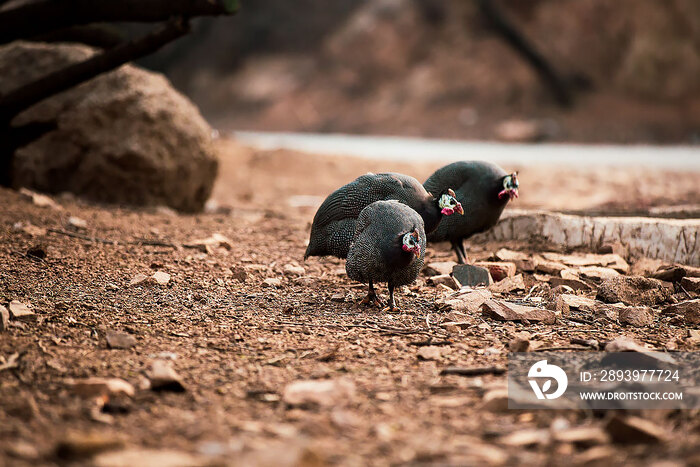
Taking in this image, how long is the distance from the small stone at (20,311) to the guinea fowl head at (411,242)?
1867 mm

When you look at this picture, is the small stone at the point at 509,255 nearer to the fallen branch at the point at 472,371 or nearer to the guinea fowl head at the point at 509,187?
the guinea fowl head at the point at 509,187

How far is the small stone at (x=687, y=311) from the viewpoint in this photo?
380 cm

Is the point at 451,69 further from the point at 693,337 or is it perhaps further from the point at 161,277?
the point at 693,337

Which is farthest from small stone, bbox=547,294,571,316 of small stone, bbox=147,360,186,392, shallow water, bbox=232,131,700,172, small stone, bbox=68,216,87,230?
shallow water, bbox=232,131,700,172

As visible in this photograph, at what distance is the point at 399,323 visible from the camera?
12.2ft

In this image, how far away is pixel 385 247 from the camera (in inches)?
149

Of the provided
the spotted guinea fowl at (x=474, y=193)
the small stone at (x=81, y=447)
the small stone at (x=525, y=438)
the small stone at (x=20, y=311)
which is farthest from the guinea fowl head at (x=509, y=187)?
the small stone at (x=81, y=447)

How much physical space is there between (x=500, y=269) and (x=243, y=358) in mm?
2154

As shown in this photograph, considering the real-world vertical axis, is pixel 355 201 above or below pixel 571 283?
above

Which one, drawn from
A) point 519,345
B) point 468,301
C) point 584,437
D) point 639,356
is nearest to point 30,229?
point 468,301

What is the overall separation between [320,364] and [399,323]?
0.73 m

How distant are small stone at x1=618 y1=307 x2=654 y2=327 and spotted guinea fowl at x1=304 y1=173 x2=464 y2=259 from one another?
1.11 metres

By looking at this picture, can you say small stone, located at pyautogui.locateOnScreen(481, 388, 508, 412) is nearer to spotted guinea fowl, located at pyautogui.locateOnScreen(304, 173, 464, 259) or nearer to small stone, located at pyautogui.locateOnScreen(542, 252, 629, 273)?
spotted guinea fowl, located at pyautogui.locateOnScreen(304, 173, 464, 259)

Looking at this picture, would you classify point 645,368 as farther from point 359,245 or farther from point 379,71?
point 379,71
